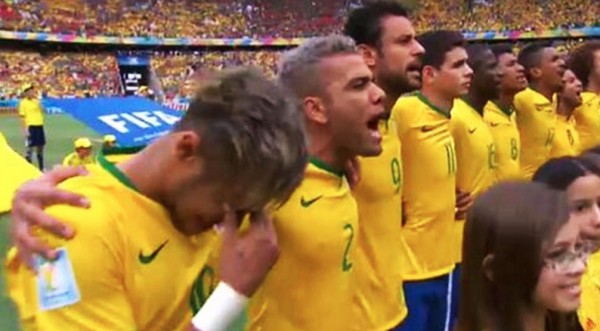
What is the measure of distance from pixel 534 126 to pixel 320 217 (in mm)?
4526

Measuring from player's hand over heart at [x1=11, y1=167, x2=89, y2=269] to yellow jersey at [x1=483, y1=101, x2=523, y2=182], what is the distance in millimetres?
4897

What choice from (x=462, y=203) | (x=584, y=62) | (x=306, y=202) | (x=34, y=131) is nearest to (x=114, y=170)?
(x=306, y=202)

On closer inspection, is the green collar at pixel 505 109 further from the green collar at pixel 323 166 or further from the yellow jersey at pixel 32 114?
the yellow jersey at pixel 32 114

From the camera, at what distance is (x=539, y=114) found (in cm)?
738

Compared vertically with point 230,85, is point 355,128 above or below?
below

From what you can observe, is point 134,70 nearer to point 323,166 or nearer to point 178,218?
point 323,166

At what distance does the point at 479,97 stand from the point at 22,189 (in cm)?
484

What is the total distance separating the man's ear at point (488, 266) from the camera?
2145mm

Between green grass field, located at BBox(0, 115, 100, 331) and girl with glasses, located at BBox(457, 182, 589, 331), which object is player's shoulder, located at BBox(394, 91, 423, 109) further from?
green grass field, located at BBox(0, 115, 100, 331)

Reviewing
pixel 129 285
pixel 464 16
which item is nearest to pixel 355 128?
pixel 129 285

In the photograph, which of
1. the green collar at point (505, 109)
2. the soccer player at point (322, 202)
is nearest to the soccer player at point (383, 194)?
the soccer player at point (322, 202)

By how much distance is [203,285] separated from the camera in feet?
7.59

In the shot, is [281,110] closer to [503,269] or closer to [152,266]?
[152,266]

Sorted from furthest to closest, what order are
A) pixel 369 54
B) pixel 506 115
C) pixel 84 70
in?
pixel 84 70 < pixel 506 115 < pixel 369 54
